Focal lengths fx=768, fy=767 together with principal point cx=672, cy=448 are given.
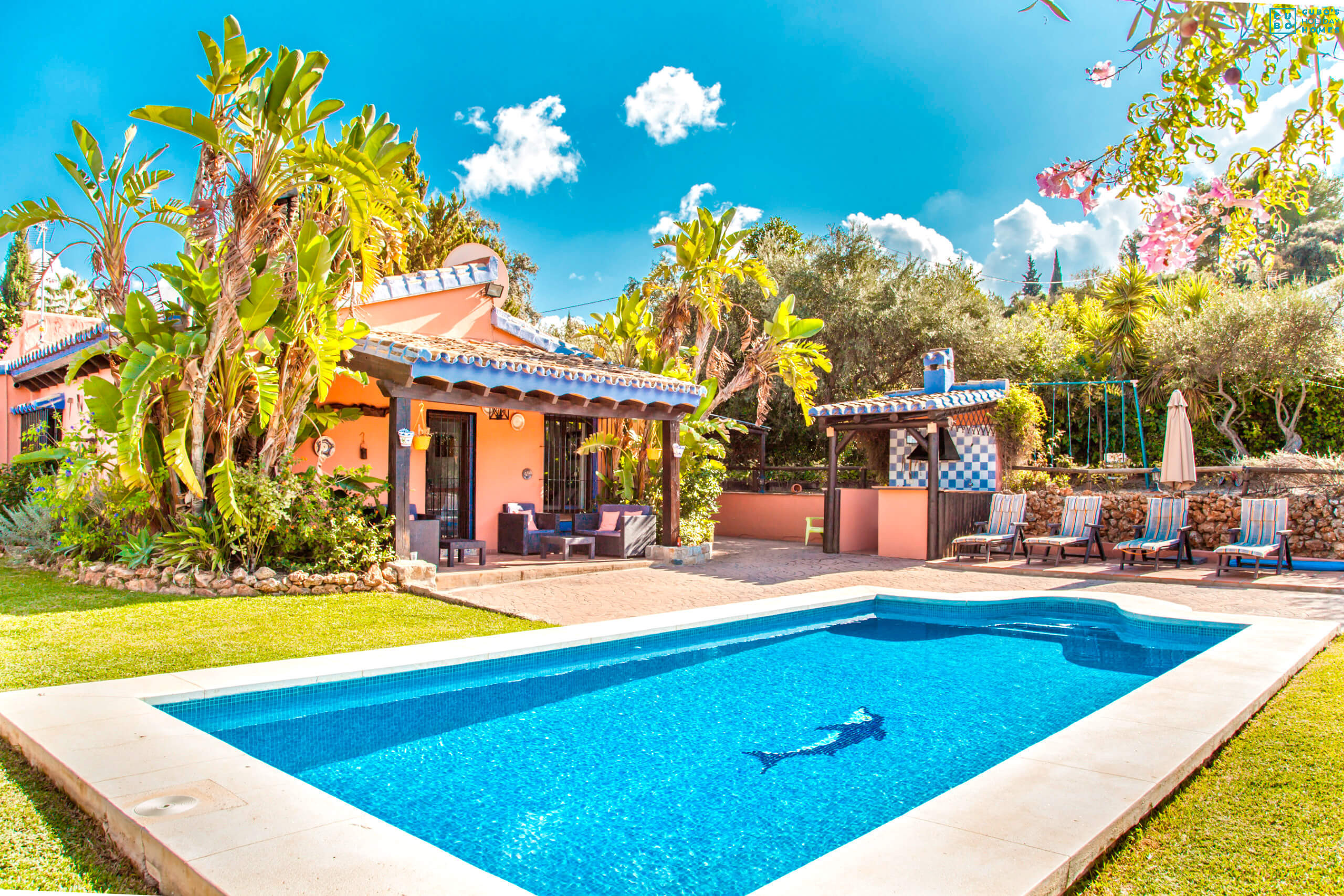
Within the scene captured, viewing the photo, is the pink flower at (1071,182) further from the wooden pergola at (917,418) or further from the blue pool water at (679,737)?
the wooden pergola at (917,418)

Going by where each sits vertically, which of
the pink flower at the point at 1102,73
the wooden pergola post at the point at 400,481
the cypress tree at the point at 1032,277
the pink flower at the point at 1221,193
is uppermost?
the cypress tree at the point at 1032,277

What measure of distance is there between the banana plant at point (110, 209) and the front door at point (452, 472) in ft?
16.2

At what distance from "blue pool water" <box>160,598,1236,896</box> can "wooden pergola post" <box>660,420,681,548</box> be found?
20.0ft

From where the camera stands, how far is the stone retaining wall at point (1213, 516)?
12773 mm

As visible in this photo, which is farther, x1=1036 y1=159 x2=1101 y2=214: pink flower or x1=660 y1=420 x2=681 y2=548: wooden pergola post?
x1=660 y1=420 x2=681 y2=548: wooden pergola post

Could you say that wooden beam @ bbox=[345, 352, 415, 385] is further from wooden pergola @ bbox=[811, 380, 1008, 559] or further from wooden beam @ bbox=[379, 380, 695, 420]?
wooden pergola @ bbox=[811, 380, 1008, 559]

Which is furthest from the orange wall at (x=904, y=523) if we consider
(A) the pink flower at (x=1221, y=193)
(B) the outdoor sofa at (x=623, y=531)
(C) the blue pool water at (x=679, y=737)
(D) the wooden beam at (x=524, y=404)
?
(A) the pink flower at (x=1221, y=193)

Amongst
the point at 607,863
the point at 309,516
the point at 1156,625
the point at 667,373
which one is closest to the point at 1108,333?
the point at 667,373

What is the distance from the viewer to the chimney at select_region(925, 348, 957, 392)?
16.1m

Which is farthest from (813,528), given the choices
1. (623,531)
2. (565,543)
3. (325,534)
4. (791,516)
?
(325,534)

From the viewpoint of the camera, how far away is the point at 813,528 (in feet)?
59.9

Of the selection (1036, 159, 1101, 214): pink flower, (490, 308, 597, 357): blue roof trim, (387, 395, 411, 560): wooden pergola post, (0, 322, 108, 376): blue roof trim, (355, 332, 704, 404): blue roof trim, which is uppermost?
(490, 308, 597, 357): blue roof trim

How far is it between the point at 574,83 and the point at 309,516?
17.0 metres

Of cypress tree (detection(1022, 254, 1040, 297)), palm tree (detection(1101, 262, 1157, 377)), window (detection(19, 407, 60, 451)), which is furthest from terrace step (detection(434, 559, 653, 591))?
cypress tree (detection(1022, 254, 1040, 297))
